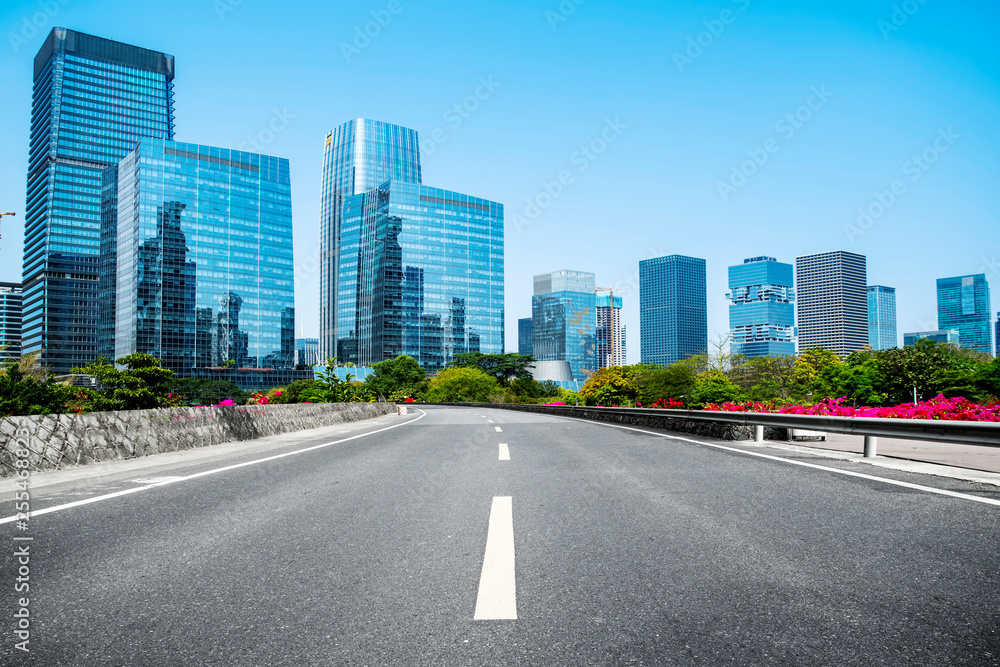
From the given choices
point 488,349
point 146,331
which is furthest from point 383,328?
point 146,331

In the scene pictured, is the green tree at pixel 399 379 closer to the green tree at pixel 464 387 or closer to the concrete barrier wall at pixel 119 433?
the green tree at pixel 464 387

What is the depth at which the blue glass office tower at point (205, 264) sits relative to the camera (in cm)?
14988

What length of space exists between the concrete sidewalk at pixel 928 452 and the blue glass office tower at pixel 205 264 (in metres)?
144

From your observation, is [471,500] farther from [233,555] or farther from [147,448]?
[147,448]

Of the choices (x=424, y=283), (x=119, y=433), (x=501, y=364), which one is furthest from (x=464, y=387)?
(x=119, y=433)

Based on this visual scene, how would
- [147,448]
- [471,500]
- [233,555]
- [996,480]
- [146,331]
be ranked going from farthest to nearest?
1. [146,331]
2. [147,448]
3. [996,480]
4. [471,500]
5. [233,555]

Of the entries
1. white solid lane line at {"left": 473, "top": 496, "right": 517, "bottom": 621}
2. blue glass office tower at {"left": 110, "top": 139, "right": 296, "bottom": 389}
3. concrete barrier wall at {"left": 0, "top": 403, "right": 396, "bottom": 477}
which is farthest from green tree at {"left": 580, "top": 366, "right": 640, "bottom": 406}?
blue glass office tower at {"left": 110, "top": 139, "right": 296, "bottom": 389}

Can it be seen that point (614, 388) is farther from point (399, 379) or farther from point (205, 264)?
point (205, 264)

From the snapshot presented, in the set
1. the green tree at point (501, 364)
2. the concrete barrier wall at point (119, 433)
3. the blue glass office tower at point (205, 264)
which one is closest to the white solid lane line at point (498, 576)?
the concrete barrier wall at point (119, 433)

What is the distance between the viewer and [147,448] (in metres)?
11.4

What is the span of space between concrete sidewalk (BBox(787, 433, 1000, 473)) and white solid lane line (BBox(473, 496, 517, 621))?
24.4ft

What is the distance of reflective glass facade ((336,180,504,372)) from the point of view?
185250 millimetres

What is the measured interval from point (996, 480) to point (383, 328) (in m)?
183

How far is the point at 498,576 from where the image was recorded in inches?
140
